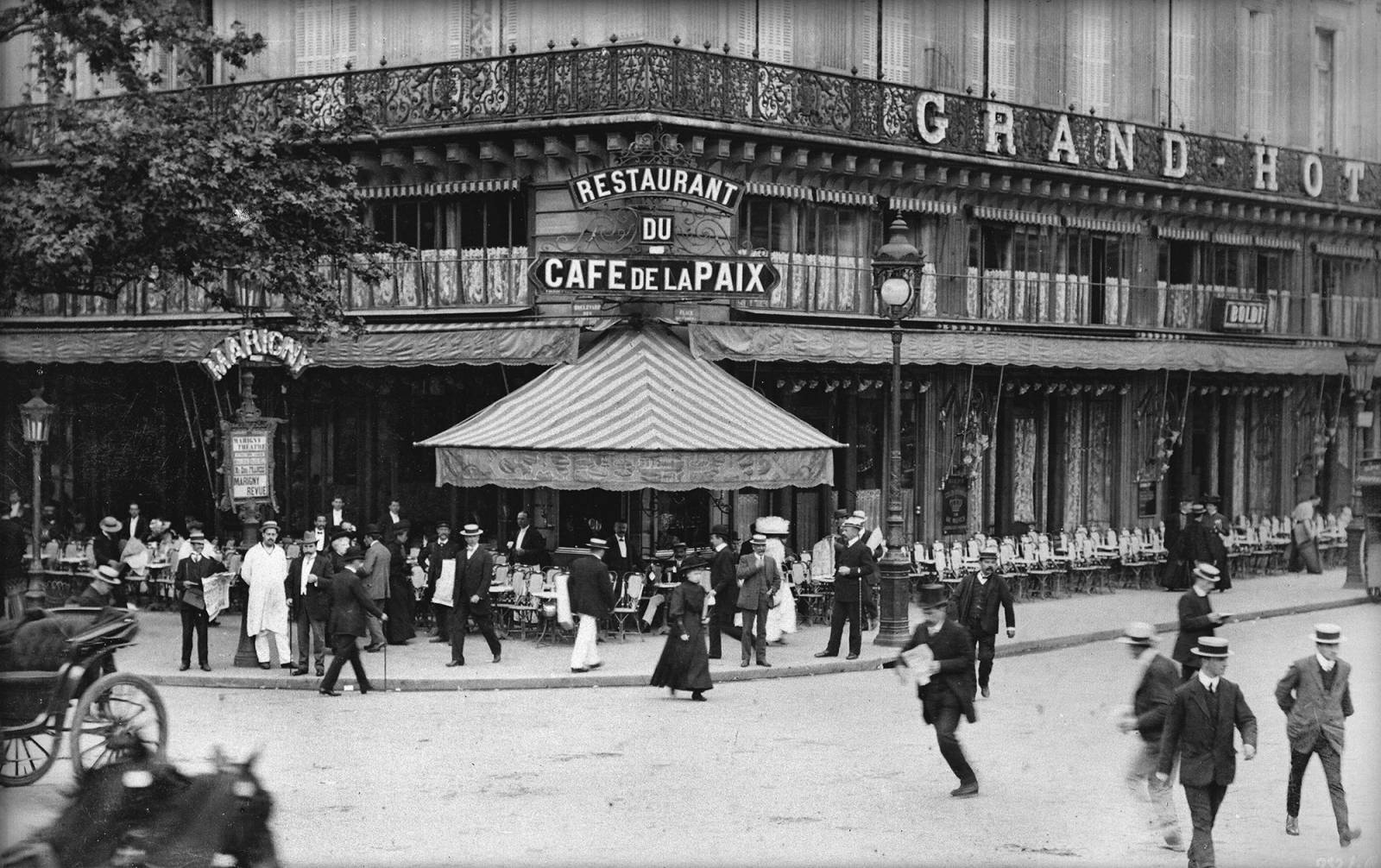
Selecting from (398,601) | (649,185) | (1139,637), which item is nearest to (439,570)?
(398,601)

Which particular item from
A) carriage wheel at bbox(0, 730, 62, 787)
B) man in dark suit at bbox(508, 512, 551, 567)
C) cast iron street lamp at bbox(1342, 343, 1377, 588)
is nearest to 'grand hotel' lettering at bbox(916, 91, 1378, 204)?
cast iron street lamp at bbox(1342, 343, 1377, 588)

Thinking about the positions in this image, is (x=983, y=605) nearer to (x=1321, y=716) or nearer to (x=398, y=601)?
(x=1321, y=716)

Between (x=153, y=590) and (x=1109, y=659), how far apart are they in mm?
14186

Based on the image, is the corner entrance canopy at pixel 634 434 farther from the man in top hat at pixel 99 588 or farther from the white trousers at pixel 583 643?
the man in top hat at pixel 99 588

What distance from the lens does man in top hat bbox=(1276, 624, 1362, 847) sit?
37.2 ft

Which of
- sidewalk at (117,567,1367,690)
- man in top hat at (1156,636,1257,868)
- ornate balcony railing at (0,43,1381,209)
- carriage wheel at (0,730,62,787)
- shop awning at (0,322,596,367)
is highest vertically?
ornate balcony railing at (0,43,1381,209)

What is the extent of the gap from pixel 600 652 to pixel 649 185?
22.1 ft

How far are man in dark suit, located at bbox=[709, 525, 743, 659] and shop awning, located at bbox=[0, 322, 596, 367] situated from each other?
16.9 feet

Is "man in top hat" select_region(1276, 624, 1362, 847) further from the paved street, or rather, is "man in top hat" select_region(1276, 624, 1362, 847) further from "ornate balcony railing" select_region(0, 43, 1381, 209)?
"ornate balcony railing" select_region(0, 43, 1381, 209)

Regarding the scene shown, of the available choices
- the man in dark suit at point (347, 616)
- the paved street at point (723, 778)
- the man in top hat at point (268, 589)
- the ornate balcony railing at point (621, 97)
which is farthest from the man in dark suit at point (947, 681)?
the ornate balcony railing at point (621, 97)

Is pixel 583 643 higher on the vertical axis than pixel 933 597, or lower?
lower

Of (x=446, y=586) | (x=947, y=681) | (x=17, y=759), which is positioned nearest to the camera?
(x=17, y=759)

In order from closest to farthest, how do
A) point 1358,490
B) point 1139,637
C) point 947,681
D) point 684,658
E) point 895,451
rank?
point 1139,637 → point 947,681 → point 684,658 → point 895,451 → point 1358,490

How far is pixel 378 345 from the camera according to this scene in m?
25.0
